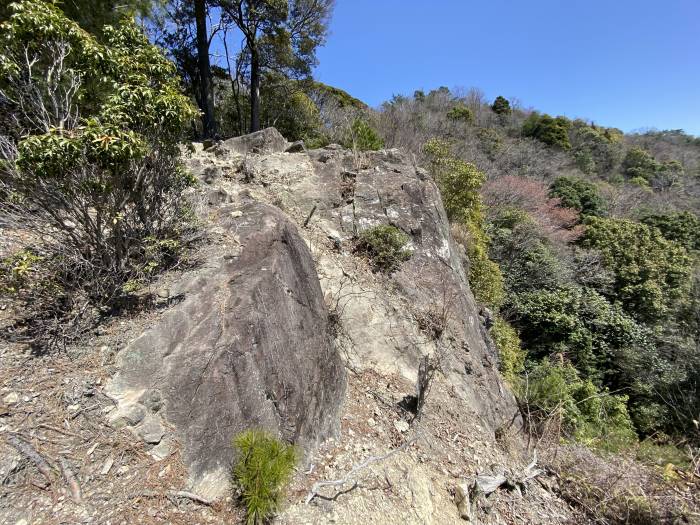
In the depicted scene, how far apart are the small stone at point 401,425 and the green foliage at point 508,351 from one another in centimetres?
433

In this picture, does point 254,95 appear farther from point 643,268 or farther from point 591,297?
point 643,268

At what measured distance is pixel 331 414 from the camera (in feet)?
10.8

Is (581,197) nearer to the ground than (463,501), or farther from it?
farther from it

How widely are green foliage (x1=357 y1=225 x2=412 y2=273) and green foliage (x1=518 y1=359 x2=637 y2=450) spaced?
9.51ft

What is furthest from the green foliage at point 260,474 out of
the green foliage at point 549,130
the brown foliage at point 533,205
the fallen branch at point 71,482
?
the green foliage at point 549,130

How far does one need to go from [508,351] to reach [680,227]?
1482 cm

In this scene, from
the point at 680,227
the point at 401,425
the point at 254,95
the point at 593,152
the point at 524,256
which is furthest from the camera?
the point at 593,152

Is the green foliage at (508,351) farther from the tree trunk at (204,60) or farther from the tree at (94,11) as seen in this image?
the tree trunk at (204,60)

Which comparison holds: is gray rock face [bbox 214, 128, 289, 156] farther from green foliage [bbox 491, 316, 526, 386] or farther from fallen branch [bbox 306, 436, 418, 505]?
green foliage [bbox 491, 316, 526, 386]

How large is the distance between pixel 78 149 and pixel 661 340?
13757 millimetres

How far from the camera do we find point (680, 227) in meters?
15.4

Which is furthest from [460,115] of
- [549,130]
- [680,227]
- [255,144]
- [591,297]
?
[255,144]

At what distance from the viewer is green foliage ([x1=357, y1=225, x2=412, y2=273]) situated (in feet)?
18.1

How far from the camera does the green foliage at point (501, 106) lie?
3325 cm
